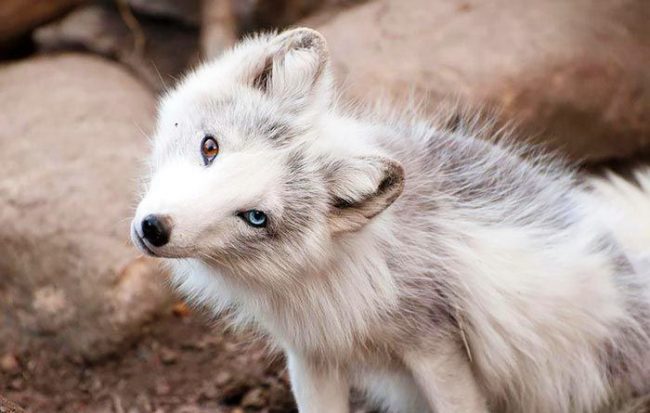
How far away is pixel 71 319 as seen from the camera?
11.8ft

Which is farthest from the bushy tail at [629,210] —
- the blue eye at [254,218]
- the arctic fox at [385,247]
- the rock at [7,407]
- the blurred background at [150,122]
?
the rock at [7,407]

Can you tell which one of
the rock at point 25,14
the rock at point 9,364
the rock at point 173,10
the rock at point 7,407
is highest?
the rock at point 173,10

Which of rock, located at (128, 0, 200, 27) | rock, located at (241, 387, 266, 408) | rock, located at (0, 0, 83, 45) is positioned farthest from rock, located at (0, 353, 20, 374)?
rock, located at (128, 0, 200, 27)

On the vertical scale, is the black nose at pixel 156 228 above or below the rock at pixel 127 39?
above

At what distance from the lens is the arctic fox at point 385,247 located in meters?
2.32

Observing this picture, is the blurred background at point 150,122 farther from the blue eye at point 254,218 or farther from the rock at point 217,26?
the blue eye at point 254,218

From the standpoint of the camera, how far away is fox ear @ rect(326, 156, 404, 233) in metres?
2.28

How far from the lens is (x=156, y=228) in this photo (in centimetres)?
216

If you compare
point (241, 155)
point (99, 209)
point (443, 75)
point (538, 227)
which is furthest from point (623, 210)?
point (99, 209)

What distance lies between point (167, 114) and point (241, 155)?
0.35 m

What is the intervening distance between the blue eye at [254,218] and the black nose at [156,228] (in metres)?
0.20

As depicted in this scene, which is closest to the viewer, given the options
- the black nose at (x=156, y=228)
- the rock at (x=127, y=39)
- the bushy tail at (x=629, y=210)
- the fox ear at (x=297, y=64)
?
the black nose at (x=156, y=228)

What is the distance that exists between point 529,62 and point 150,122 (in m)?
1.71

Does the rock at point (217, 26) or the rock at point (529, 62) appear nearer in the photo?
the rock at point (529, 62)
